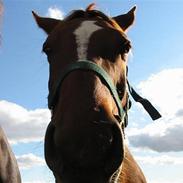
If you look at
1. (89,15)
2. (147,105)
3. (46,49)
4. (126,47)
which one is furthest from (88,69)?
(147,105)

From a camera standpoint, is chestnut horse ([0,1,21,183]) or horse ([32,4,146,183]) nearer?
horse ([32,4,146,183])

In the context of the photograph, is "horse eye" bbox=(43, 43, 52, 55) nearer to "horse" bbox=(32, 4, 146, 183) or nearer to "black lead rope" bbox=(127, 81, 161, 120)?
"horse" bbox=(32, 4, 146, 183)

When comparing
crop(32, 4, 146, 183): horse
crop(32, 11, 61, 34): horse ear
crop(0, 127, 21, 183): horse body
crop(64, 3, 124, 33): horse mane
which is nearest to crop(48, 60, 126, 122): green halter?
crop(32, 4, 146, 183): horse

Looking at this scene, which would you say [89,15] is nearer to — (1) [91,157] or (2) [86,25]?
(2) [86,25]

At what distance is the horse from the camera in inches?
137

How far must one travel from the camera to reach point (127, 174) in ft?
18.4

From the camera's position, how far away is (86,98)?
12.2 ft

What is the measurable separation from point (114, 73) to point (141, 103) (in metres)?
1.48

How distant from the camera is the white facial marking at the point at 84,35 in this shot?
169 inches

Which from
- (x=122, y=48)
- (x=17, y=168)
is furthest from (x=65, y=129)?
(x=17, y=168)

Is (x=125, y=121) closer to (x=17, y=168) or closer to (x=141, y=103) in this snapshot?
(x=141, y=103)

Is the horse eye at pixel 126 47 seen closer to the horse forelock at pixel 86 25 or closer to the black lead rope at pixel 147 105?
the horse forelock at pixel 86 25

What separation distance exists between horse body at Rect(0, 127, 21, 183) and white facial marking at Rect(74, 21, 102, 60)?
2736mm

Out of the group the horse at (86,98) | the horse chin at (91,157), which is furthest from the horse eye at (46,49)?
the horse chin at (91,157)
